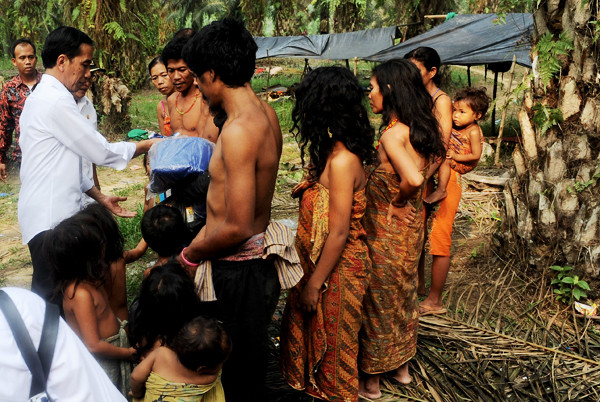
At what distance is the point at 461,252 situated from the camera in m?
4.62

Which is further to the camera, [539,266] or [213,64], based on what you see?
[539,266]

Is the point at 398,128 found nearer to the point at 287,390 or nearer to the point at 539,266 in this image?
the point at 287,390

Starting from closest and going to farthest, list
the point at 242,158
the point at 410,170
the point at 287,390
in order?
the point at 242,158 → the point at 410,170 → the point at 287,390

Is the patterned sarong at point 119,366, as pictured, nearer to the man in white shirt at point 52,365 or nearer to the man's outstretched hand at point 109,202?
the man's outstretched hand at point 109,202

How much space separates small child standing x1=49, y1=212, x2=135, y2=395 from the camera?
2127 mm

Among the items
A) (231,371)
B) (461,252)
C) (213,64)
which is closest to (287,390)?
(231,371)

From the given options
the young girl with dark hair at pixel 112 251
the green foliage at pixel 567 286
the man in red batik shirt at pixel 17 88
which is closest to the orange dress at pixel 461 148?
the green foliage at pixel 567 286

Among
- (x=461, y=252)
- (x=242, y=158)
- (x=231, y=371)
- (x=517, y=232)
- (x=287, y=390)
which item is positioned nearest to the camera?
(x=242, y=158)

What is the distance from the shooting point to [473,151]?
12.4ft

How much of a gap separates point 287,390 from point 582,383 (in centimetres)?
166

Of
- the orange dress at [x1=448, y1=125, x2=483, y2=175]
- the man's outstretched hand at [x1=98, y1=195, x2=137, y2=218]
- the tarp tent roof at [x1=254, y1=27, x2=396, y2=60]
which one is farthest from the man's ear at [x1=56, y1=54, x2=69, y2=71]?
the tarp tent roof at [x1=254, y1=27, x2=396, y2=60]

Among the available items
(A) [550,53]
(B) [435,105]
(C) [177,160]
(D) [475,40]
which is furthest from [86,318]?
(D) [475,40]

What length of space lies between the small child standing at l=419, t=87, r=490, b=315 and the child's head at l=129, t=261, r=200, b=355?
193 cm

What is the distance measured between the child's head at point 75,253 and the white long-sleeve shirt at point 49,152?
0.49 meters
